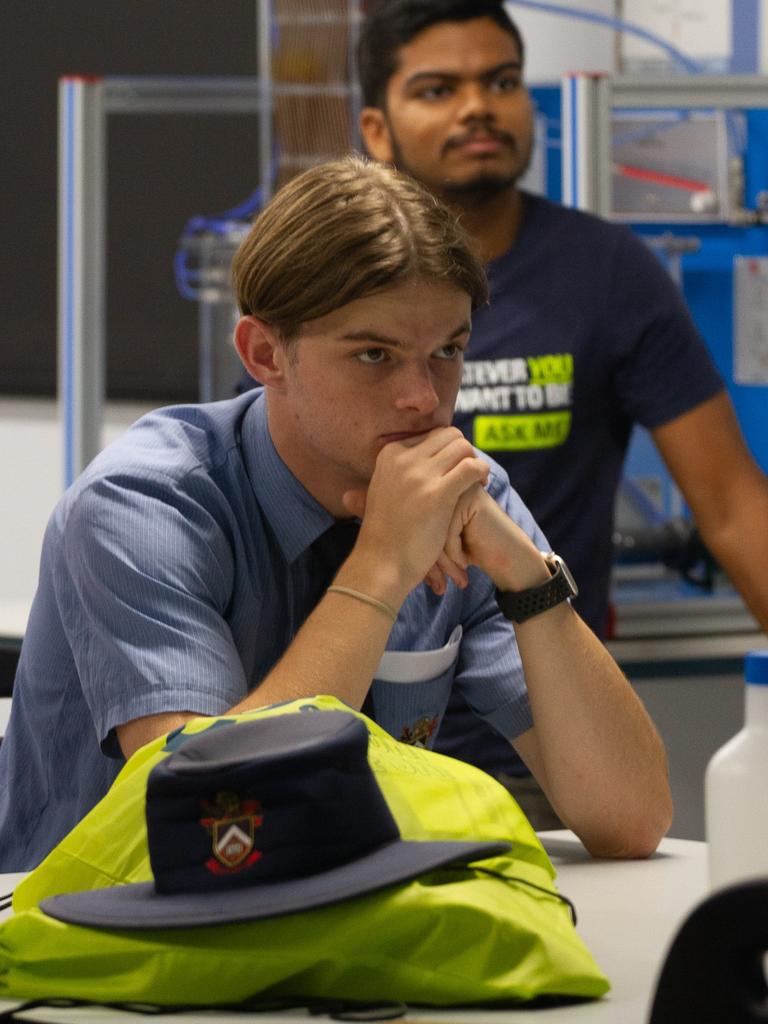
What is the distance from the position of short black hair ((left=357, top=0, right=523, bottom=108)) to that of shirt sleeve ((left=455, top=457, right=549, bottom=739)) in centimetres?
104

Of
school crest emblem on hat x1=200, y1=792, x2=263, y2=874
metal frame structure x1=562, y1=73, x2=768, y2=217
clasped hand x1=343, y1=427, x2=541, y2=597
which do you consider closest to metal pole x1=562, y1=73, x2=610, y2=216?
metal frame structure x1=562, y1=73, x2=768, y2=217

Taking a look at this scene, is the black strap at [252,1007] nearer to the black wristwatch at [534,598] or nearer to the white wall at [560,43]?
the black wristwatch at [534,598]

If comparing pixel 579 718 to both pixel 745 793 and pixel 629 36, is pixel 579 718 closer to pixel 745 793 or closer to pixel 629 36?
pixel 745 793

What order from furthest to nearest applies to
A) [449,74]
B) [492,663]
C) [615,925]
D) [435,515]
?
[449,74] < [492,663] < [435,515] < [615,925]

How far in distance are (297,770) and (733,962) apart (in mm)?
311

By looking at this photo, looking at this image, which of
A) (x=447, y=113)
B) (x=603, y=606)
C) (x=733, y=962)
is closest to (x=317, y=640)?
(x=733, y=962)

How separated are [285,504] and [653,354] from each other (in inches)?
38.6

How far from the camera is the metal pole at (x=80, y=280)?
2.85 m

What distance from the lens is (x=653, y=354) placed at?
94.5 inches

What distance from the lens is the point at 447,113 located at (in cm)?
246

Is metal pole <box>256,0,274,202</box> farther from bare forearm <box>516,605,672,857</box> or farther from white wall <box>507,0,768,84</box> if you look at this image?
bare forearm <box>516,605,672,857</box>

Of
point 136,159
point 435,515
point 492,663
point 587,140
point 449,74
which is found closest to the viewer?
point 435,515

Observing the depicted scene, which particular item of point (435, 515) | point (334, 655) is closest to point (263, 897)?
point (334, 655)

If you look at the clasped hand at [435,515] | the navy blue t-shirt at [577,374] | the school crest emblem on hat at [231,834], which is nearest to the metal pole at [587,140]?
the navy blue t-shirt at [577,374]
